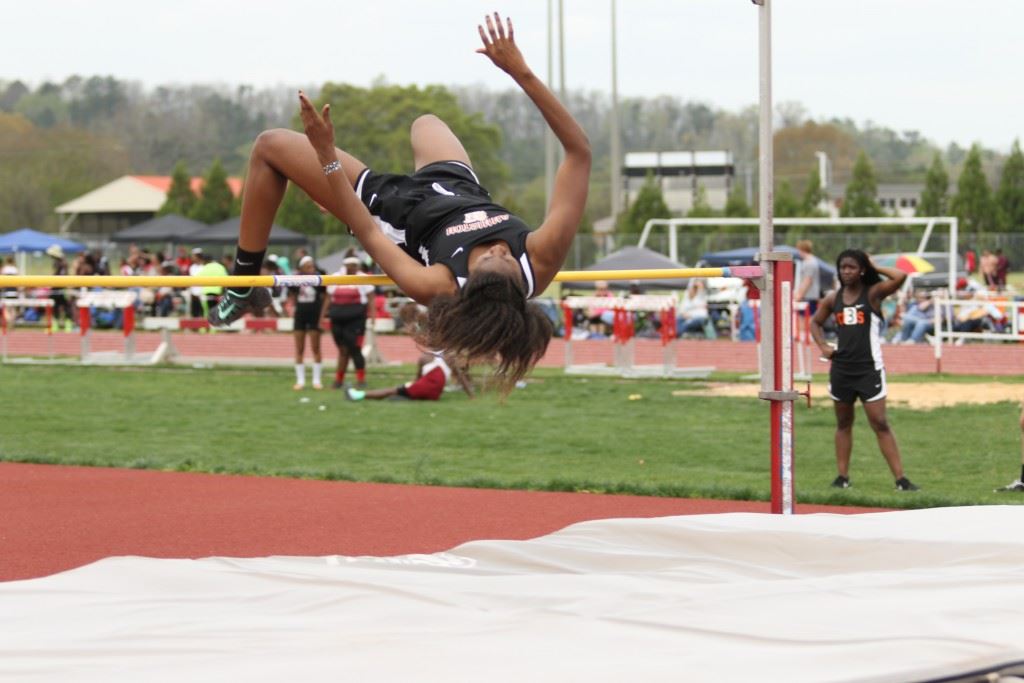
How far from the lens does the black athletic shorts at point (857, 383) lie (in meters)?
8.12

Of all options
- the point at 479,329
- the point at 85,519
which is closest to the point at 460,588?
the point at 479,329

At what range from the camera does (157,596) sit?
4.02 m

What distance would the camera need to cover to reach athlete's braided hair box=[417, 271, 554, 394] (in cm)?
417

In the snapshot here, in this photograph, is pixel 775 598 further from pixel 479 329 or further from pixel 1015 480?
pixel 1015 480

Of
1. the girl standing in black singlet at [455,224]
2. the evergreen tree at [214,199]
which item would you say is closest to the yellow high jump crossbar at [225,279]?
the girl standing in black singlet at [455,224]

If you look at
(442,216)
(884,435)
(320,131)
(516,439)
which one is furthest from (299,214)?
(320,131)

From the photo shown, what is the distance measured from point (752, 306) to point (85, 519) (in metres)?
14.3

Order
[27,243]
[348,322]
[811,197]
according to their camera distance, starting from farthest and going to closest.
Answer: [811,197]
[27,243]
[348,322]

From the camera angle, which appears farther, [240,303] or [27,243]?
[27,243]

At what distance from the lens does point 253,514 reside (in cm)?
692

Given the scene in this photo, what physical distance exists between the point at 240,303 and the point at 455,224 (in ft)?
4.25

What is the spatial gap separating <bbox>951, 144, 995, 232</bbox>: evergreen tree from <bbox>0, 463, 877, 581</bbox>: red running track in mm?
30279

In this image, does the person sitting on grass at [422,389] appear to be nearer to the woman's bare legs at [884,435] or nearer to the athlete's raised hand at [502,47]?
the woman's bare legs at [884,435]

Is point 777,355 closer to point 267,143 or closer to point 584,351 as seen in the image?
point 267,143
